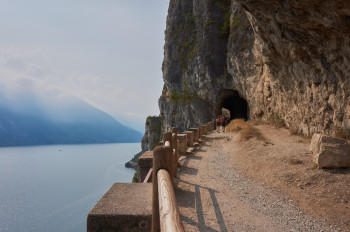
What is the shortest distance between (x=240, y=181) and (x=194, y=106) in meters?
27.4

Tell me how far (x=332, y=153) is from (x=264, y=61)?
35.5 feet

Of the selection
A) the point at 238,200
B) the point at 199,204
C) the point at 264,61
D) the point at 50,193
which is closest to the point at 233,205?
the point at 238,200

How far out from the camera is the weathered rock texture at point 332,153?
231 inches

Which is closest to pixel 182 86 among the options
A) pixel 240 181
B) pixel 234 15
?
pixel 234 15

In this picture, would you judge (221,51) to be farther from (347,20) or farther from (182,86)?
(347,20)

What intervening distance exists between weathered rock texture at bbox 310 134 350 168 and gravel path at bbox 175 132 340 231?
5.60 feet

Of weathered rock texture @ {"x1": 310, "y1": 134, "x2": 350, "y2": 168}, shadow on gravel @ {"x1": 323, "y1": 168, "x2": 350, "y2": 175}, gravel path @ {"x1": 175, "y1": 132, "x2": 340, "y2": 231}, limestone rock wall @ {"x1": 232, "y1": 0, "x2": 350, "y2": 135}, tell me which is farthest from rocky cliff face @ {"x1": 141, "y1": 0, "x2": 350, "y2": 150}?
gravel path @ {"x1": 175, "y1": 132, "x2": 340, "y2": 231}

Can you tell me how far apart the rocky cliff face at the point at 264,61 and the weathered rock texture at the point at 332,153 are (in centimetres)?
354

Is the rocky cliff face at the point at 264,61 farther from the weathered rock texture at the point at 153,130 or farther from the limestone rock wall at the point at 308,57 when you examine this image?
the weathered rock texture at the point at 153,130

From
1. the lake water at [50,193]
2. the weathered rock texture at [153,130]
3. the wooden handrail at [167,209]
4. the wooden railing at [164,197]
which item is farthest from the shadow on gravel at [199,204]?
the lake water at [50,193]

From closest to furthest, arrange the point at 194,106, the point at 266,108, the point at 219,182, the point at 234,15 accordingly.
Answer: the point at 219,182, the point at 266,108, the point at 234,15, the point at 194,106

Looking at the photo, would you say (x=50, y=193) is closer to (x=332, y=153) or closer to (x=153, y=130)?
(x=153, y=130)

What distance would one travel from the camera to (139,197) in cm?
230

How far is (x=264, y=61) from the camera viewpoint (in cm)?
1516
